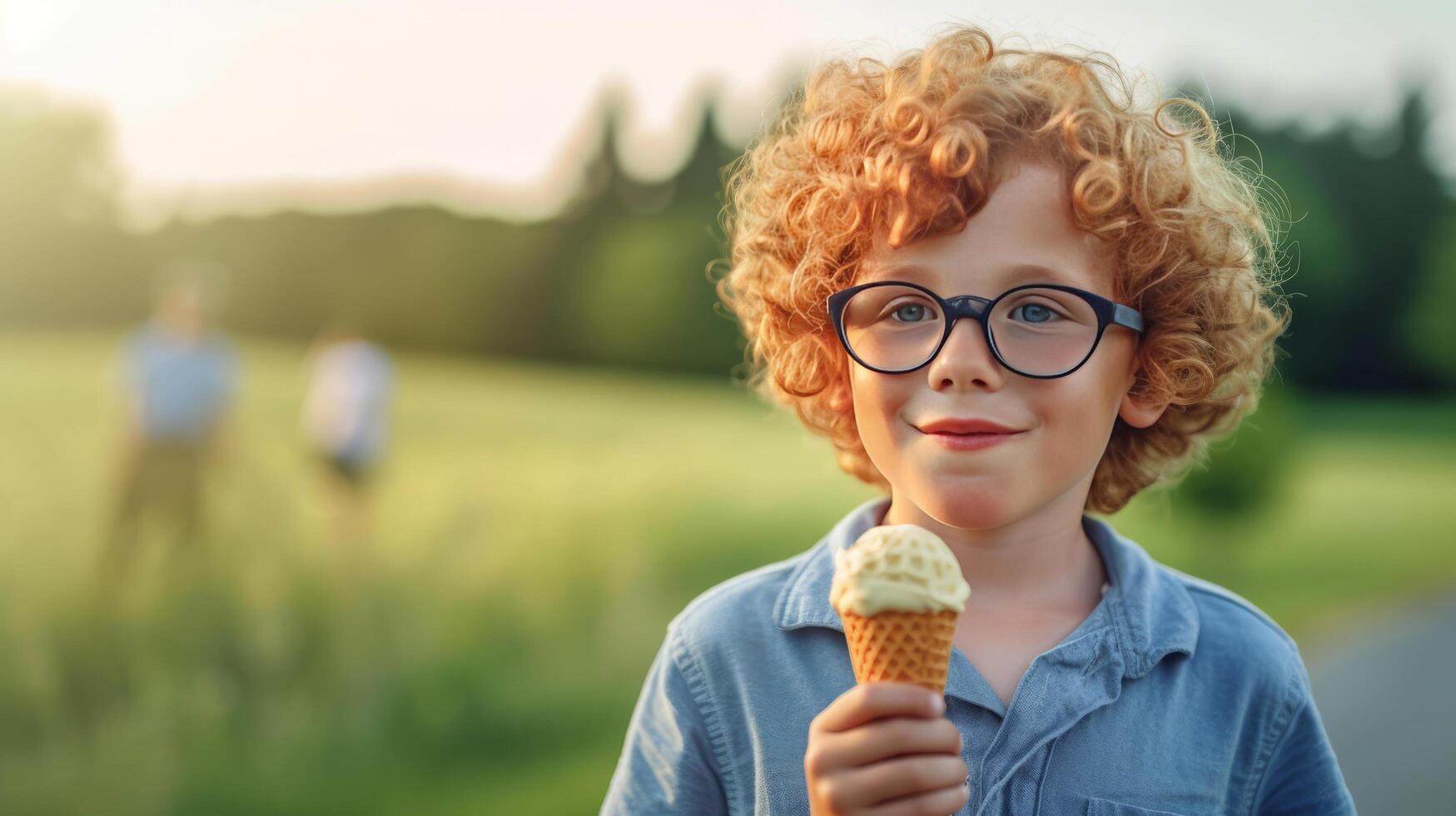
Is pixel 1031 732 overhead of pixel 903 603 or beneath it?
beneath

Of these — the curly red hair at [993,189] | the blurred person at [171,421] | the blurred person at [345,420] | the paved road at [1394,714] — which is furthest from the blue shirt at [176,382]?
the paved road at [1394,714]

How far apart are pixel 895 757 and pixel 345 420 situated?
5.56m

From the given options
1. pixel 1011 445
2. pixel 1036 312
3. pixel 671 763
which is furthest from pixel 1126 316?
pixel 671 763

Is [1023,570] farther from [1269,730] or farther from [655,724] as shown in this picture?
[655,724]

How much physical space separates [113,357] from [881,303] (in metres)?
5.66

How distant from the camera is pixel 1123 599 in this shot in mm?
1683

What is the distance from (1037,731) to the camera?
5.04 ft

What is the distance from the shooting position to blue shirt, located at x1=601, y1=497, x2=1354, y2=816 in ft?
5.07

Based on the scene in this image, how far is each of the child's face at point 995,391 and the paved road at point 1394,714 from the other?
4.74 meters

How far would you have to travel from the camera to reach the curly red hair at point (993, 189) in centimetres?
157

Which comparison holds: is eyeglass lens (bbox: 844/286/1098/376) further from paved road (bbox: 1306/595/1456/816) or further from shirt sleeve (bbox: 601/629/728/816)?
paved road (bbox: 1306/595/1456/816)

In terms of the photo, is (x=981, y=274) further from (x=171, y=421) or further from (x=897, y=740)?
(x=171, y=421)

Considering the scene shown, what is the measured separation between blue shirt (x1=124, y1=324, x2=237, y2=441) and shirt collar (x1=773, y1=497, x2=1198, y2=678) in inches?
191

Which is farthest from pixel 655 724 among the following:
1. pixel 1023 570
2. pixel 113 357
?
pixel 113 357
